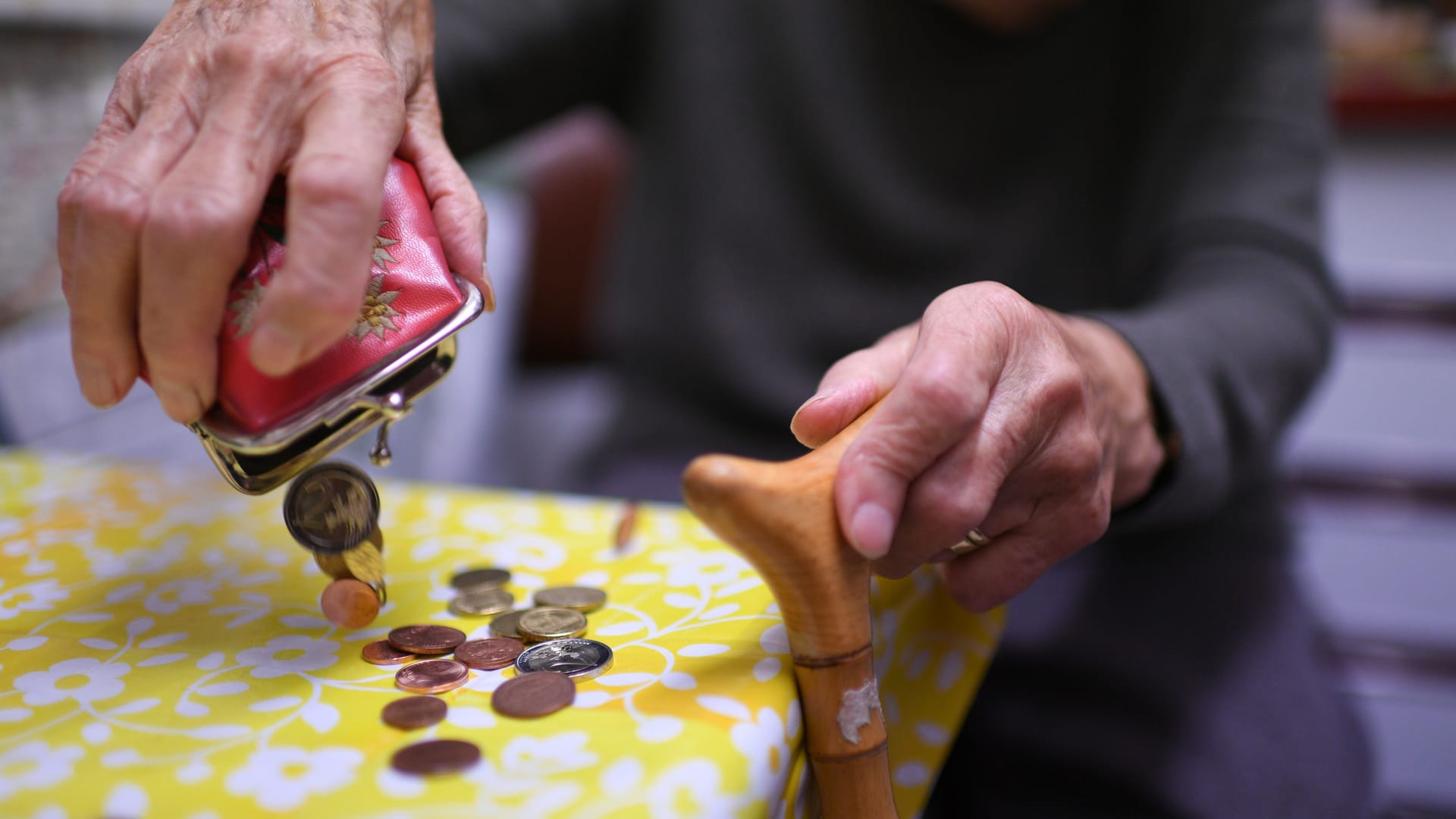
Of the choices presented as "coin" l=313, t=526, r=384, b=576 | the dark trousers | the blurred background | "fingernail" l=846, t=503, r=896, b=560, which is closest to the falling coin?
"coin" l=313, t=526, r=384, b=576

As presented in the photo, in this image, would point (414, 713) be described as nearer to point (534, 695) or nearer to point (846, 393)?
point (534, 695)

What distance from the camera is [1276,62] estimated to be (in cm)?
78

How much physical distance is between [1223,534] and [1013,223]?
1.13 feet

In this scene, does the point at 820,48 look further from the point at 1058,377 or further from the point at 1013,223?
the point at 1058,377

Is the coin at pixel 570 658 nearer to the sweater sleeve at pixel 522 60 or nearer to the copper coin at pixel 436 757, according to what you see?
the copper coin at pixel 436 757

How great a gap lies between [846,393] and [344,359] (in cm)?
20

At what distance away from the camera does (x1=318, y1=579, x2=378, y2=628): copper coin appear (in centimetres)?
42

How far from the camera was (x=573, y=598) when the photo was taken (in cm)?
44

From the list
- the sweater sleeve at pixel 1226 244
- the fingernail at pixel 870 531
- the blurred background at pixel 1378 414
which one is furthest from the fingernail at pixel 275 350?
the blurred background at pixel 1378 414

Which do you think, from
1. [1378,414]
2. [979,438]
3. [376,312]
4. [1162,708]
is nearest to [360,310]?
[376,312]

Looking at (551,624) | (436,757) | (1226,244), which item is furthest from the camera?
(1226,244)

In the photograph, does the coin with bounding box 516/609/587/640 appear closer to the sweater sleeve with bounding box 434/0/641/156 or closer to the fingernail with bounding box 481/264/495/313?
the fingernail with bounding box 481/264/495/313

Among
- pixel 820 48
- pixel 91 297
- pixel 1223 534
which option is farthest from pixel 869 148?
pixel 91 297

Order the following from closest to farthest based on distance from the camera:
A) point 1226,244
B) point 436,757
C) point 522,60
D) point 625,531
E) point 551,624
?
point 436,757, point 551,624, point 625,531, point 1226,244, point 522,60
